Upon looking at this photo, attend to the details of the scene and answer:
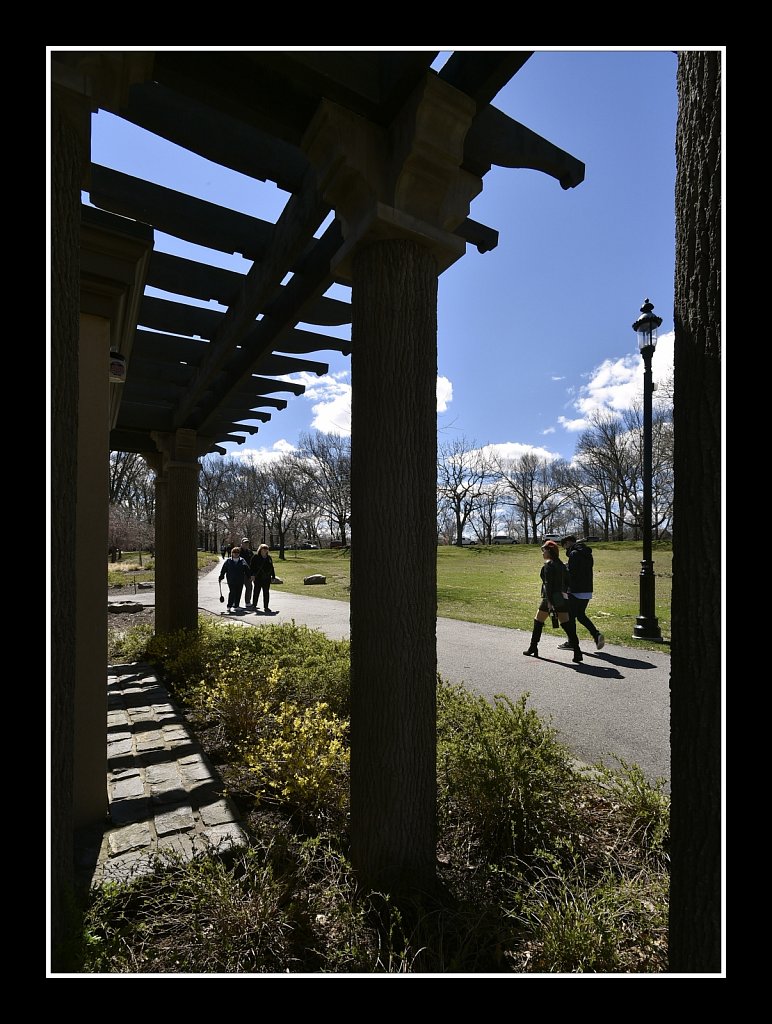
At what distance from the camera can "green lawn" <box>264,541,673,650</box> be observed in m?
11.5

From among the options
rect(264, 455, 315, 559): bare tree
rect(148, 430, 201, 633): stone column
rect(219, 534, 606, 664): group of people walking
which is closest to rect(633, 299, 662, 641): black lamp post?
rect(219, 534, 606, 664): group of people walking

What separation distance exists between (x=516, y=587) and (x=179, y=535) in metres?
14.9

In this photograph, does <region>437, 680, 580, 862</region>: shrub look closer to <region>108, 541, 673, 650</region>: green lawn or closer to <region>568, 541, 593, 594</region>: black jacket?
<region>108, 541, 673, 650</region>: green lawn

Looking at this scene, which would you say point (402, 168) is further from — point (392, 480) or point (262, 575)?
point (262, 575)

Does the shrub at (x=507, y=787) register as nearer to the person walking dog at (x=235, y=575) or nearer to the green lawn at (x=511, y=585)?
the green lawn at (x=511, y=585)

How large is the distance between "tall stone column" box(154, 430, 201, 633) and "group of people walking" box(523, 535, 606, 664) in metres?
5.83

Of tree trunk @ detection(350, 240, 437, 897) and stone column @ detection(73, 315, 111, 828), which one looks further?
stone column @ detection(73, 315, 111, 828)

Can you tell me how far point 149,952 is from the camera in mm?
Result: 1992

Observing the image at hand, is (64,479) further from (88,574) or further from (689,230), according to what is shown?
(689,230)

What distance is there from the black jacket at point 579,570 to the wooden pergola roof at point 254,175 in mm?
5206

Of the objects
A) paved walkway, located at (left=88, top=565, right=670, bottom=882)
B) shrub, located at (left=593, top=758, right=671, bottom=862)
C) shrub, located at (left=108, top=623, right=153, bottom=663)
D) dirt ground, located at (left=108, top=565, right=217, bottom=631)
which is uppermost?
shrub, located at (left=593, top=758, right=671, bottom=862)
